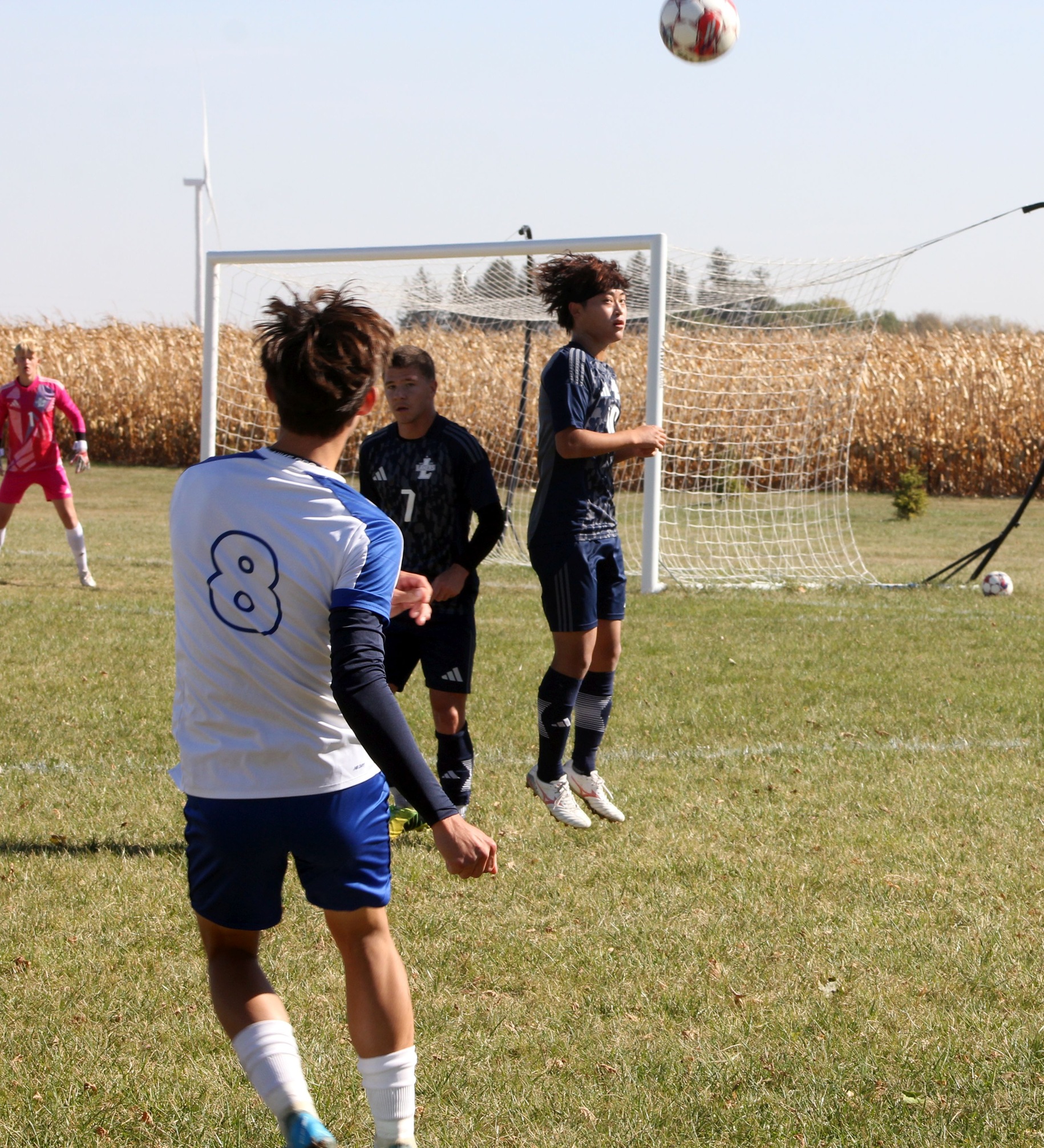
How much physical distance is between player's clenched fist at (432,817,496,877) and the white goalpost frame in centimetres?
977

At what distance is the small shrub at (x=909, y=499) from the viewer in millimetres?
20297

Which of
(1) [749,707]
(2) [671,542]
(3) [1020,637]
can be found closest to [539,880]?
(1) [749,707]

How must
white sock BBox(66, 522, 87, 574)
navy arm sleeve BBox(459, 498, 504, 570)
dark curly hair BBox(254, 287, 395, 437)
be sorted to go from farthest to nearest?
white sock BBox(66, 522, 87, 574) → navy arm sleeve BBox(459, 498, 504, 570) → dark curly hair BBox(254, 287, 395, 437)

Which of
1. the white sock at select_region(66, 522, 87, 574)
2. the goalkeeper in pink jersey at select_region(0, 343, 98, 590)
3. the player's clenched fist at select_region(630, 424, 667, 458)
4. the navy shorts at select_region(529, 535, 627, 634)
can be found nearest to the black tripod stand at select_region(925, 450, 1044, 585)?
the player's clenched fist at select_region(630, 424, 667, 458)

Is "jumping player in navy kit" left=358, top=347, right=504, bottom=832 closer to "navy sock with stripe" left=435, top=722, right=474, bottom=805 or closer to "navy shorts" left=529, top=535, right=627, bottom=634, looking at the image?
"navy sock with stripe" left=435, top=722, right=474, bottom=805

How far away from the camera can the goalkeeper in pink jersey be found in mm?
11406

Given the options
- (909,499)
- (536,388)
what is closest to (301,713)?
(536,388)

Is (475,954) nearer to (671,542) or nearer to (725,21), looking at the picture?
(725,21)

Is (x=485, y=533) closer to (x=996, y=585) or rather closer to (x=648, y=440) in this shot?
(x=648, y=440)

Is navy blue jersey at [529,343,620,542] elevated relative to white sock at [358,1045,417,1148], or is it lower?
elevated

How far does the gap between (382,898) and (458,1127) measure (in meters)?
0.83

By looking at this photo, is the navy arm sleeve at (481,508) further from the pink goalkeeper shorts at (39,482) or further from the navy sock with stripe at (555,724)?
the pink goalkeeper shorts at (39,482)

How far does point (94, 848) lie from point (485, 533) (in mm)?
1910

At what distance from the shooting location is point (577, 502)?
5.27m
